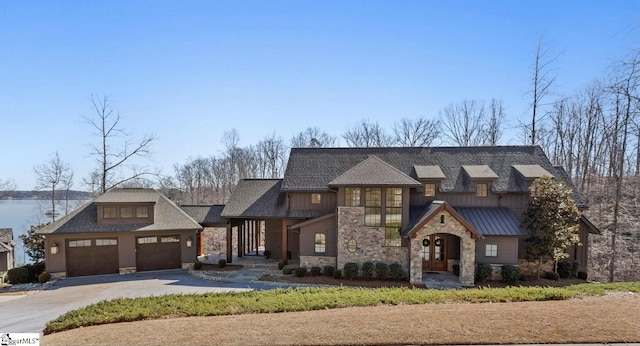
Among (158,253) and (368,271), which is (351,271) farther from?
(158,253)

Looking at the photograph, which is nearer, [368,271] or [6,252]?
[368,271]

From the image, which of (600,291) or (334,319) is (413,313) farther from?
(600,291)

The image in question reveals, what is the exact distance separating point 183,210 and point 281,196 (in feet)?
23.1

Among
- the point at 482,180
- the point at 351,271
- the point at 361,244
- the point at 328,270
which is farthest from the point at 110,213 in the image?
the point at 482,180

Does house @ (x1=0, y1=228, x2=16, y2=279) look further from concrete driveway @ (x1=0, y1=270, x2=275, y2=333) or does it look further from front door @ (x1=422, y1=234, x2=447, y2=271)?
front door @ (x1=422, y1=234, x2=447, y2=271)

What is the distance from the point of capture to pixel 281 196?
2202 centimetres

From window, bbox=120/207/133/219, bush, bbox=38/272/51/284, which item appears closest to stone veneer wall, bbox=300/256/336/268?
window, bbox=120/207/133/219

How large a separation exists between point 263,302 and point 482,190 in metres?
15.1

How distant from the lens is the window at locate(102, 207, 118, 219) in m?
19.3

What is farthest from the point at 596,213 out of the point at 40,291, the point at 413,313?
the point at 40,291

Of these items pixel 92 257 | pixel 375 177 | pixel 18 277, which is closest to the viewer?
pixel 18 277

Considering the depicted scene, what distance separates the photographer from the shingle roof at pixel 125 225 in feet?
61.1

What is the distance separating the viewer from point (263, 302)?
35.1 ft

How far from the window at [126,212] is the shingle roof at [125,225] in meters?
0.49
